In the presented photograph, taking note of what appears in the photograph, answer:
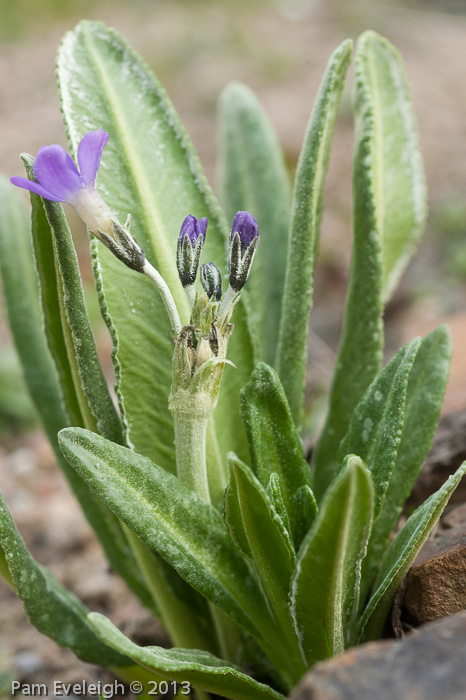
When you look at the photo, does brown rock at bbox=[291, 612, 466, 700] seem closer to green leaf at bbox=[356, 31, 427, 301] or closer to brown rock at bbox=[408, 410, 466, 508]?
brown rock at bbox=[408, 410, 466, 508]

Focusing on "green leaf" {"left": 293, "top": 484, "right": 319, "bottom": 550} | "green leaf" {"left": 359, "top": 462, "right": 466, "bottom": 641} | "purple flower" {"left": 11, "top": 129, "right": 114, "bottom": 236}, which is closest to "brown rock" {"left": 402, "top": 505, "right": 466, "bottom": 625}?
"green leaf" {"left": 359, "top": 462, "right": 466, "bottom": 641}

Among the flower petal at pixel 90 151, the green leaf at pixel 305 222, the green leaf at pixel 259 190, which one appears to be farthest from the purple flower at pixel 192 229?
the green leaf at pixel 259 190

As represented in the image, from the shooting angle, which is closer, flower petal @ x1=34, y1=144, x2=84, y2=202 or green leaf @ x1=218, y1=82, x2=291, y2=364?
flower petal @ x1=34, y1=144, x2=84, y2=202

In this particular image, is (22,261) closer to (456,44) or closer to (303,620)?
(303,620)

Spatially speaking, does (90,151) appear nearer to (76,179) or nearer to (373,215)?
(76,179)

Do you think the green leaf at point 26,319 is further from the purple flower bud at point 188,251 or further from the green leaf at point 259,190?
the purple flower bud at point 188,251

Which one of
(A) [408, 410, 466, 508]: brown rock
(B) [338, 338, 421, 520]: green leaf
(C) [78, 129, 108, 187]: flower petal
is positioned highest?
(C) [78, 129, 108, 187]: flower petal

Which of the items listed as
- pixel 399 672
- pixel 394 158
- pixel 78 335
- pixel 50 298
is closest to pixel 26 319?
pixel 50 298
